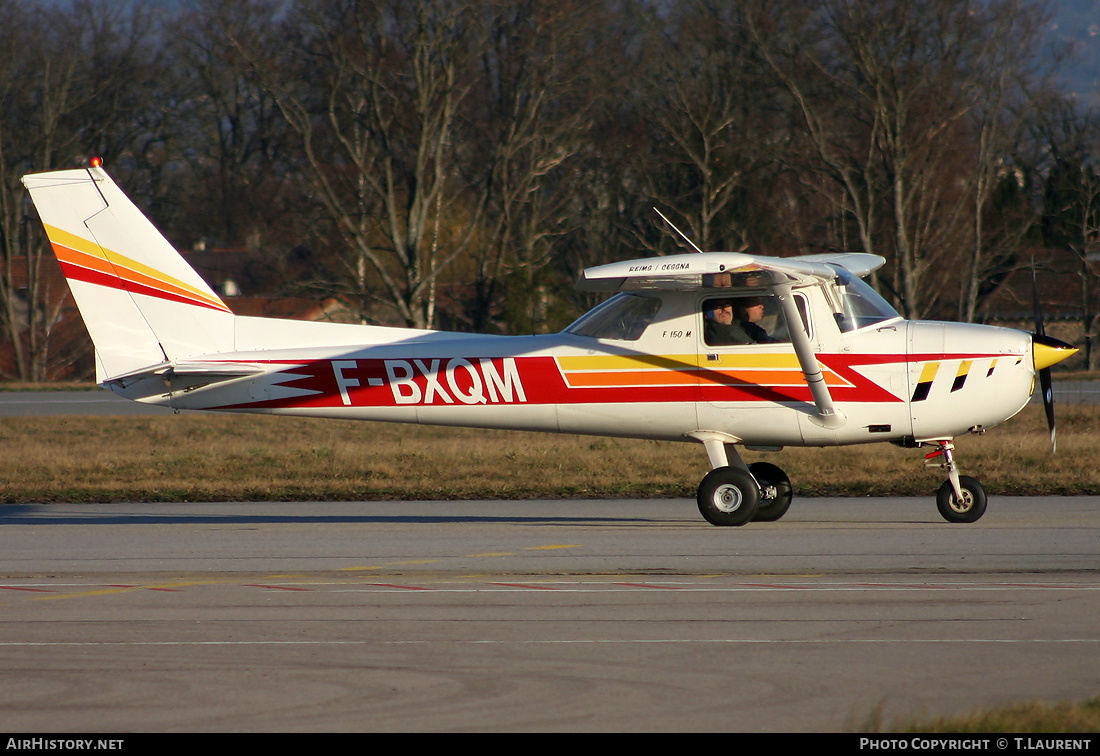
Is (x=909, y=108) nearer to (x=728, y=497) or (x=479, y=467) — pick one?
(x=479, y=467)

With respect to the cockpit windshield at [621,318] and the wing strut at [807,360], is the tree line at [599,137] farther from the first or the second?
the wing strut at [807,360]

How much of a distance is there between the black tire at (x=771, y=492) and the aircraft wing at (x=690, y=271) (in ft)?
6.67

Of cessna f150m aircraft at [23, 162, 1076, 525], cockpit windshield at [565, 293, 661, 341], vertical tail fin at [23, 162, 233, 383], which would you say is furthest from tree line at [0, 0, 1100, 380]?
cockpit windshield at [565, 293, 661, 341]

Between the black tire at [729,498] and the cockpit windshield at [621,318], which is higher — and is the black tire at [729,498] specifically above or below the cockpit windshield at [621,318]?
below

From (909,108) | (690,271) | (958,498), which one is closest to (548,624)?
(690,271)

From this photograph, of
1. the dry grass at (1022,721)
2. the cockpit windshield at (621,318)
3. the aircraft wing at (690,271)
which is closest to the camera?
the dry grass at (1022,721)

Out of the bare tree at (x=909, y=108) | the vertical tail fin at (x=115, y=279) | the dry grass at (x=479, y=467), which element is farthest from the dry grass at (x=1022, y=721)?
the bare tree at (x=909, y=108)

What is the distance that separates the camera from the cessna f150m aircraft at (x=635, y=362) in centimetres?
1038

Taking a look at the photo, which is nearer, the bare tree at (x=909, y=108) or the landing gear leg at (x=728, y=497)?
the landing gear leg at (x=728, y=497)

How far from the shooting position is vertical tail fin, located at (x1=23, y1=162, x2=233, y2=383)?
11188 millimetres

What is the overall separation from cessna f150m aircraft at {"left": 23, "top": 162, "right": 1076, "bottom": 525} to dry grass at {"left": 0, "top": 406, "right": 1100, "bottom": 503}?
324 cm

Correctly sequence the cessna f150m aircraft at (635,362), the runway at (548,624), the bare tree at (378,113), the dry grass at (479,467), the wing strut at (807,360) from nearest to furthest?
the runway at (548,624) < the wing strut at (807,360) < the cessna f150m aircraft at (635,362) < the dry grass at (479,467) < the bare tree at (378,113)

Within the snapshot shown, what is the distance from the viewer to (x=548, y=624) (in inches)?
261
